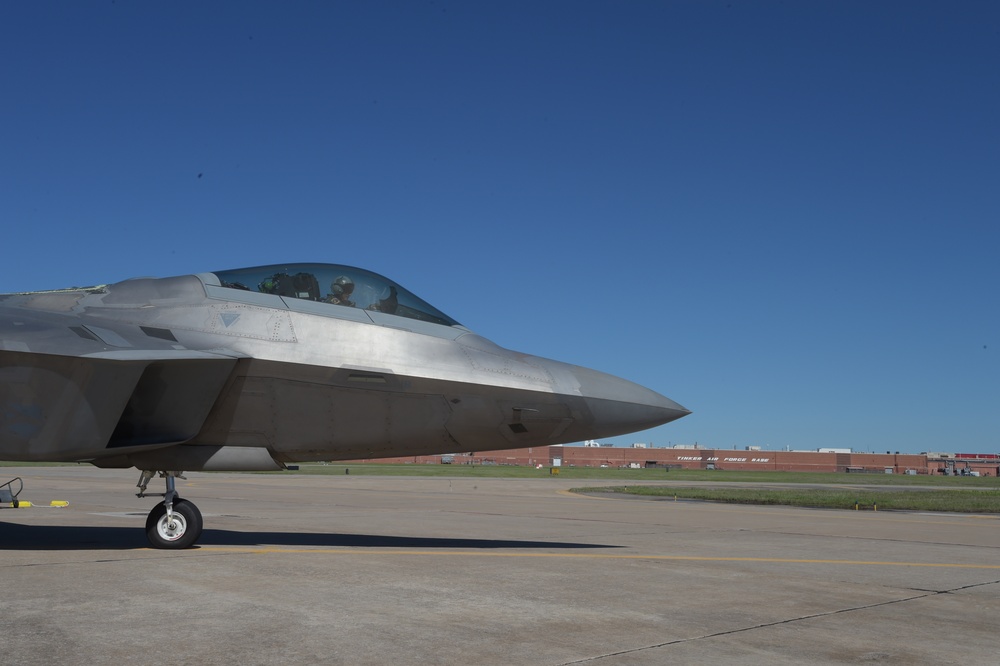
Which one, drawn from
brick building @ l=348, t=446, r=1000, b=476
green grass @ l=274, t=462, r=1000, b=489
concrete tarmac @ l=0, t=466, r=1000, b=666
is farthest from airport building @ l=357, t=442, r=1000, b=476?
concrete tarmac @ l=0, t=466, r=1000, b=666

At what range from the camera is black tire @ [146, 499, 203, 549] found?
10930 millimetres

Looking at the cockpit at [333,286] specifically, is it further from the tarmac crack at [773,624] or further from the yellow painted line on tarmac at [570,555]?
the tarmac crack at [773,624]

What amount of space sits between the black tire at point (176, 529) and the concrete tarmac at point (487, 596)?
7.6 inches

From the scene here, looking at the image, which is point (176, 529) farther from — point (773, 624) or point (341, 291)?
point (773, 624)

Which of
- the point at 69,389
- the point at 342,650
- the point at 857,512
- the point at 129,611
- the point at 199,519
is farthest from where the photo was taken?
the point at 857,512

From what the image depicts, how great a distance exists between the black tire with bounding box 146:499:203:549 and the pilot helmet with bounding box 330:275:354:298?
3.18 m

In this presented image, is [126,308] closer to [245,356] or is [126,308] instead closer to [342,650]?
[245,356]

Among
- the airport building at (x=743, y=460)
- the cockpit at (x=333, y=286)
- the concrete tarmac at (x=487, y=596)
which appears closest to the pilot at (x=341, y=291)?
the cockpit at (x=333, y=286)

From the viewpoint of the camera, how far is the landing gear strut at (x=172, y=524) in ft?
35.9

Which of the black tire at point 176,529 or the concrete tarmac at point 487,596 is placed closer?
the concrete tarmac at point 487,596

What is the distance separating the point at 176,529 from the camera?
36.1ft

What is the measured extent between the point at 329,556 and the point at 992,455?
627ft

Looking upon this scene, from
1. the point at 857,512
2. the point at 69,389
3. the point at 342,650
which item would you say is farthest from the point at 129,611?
the point at 857,512

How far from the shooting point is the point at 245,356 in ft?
34.3
